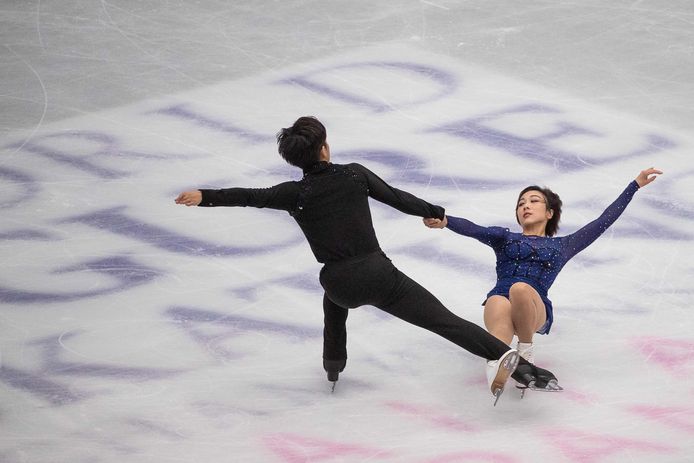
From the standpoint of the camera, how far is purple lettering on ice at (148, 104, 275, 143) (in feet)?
28.2

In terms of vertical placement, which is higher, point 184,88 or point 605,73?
point 605,73

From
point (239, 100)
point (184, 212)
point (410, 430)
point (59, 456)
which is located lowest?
point (59, 456)

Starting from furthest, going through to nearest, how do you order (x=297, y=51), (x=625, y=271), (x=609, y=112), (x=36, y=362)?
(x=297, y=51), (x=609, y=112), (x=625, y=271), (x=36, y=362)

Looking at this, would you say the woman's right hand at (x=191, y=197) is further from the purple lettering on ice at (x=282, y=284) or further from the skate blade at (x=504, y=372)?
the purple lettering on ice at (x=282, y=284)

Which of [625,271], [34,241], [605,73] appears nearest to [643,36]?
[605,73]

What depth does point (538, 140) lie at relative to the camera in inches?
335

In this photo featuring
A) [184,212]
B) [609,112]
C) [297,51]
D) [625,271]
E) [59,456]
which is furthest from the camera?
[297,51]

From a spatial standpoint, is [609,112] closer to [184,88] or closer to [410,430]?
[184,88]

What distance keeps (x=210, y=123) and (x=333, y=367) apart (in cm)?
342

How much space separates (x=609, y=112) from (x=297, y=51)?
7.87 ft

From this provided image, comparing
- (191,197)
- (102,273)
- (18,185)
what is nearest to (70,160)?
(18,185)

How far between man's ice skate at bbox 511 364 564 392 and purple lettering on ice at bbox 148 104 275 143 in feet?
11.6

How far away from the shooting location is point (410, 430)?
550 cm

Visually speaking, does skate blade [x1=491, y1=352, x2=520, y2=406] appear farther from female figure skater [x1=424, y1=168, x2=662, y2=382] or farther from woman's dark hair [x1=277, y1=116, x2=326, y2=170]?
woman's dark hair [x1=277, y1=116, x2=326, y2=170]
